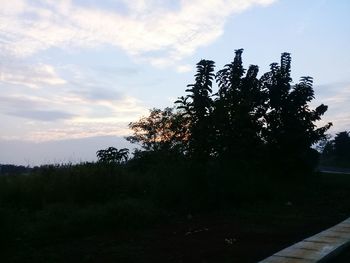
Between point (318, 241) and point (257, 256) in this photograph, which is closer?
point (257, 256)

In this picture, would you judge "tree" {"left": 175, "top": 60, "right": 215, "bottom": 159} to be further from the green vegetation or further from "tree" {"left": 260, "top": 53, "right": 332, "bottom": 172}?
"tree" {"left": 260, "top": 53, "right": 332, "bottom": 172}

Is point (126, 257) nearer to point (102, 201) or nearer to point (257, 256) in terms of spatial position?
point (257, 256)

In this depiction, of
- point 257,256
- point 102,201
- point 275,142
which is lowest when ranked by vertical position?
point 257,256

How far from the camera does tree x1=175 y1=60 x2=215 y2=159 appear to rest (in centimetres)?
1706

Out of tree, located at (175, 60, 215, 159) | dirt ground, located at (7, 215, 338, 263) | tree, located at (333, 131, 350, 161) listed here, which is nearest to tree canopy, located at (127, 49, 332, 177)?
tree, located at (175, 60, 215, 159)

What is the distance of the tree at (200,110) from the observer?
1706 centimetres

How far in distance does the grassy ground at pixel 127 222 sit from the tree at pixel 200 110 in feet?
7.81

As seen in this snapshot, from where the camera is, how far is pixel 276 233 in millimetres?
10461

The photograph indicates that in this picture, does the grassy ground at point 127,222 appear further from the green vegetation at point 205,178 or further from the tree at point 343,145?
the tree at point 343,145

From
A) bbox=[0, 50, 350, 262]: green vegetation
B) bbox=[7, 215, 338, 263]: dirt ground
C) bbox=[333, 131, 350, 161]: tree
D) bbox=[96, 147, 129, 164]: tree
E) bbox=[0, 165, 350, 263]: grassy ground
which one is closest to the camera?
bbox=[7, 215, 338, 263]: dirt ground

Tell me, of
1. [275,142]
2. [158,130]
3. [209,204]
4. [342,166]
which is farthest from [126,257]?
[342,166]

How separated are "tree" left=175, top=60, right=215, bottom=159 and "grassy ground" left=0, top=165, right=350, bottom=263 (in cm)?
238

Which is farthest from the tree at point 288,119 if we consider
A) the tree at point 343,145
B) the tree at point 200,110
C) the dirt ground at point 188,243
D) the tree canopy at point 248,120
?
the tree at point 343,145

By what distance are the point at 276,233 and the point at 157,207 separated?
130 inches
